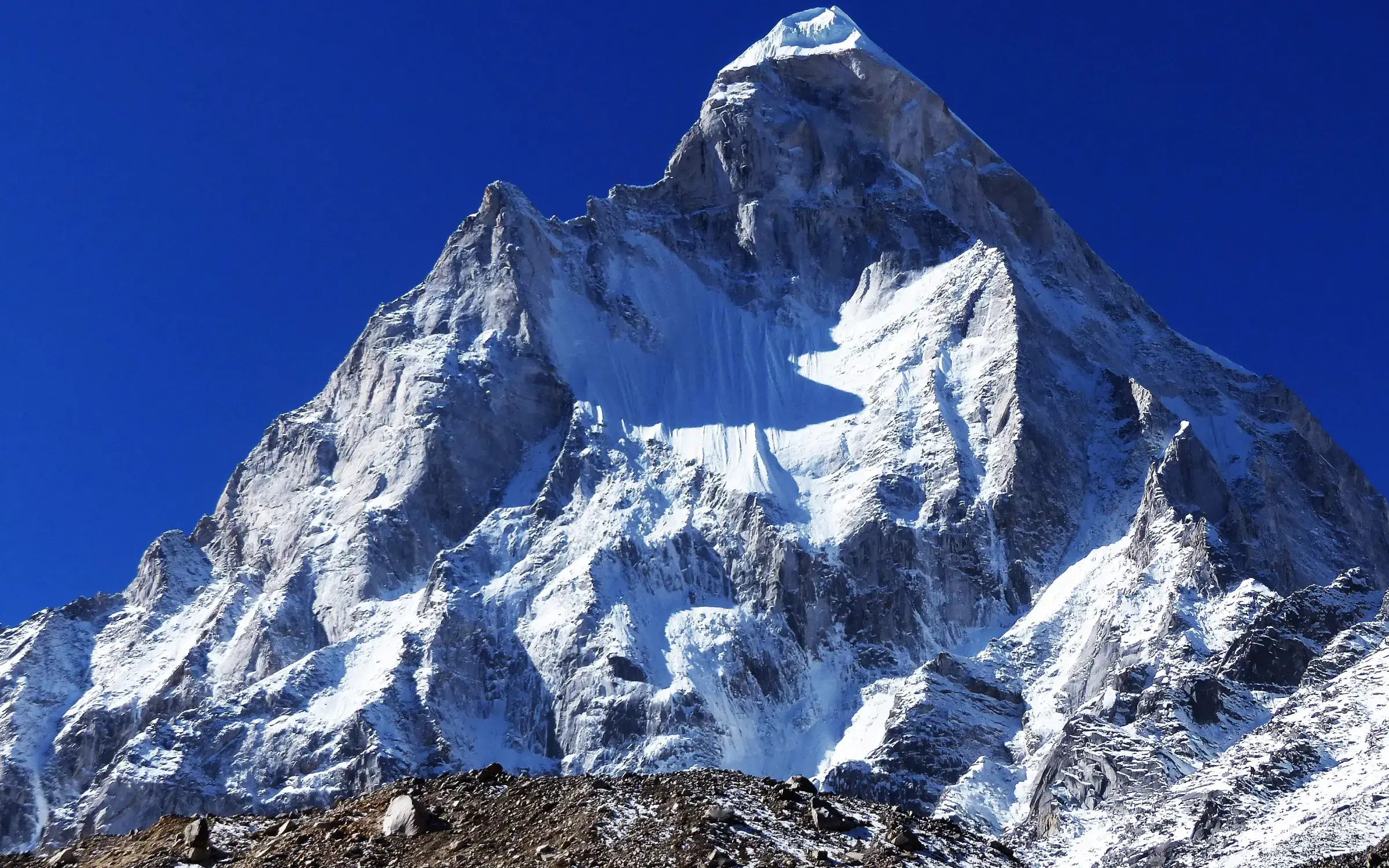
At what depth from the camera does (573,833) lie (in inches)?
2292

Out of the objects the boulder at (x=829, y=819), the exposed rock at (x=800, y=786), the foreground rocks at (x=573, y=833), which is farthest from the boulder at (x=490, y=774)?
the boulder at (x=829, y=819)

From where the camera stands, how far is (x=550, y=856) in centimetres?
5694

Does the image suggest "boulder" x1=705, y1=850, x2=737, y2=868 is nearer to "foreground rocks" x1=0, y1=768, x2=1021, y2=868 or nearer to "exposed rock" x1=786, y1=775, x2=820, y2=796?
"foreground rocks" x1=0, y1=768, x2=1021, y2=868

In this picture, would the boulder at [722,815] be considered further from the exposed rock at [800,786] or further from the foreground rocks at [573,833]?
the exposed rock at [800,786]

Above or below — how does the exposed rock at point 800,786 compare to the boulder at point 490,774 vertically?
below

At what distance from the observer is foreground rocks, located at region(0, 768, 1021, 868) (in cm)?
5675

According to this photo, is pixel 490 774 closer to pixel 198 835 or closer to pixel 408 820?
pixel 408 820

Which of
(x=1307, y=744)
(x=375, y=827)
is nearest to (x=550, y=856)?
(x=375, y=827)

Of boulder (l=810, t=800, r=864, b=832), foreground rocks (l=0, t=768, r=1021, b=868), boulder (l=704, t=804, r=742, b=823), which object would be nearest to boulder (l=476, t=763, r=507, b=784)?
foreground rocks (l=0, t=768, r=1021, b=868)

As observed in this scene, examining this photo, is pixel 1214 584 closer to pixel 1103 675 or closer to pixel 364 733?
pixel 1103 675

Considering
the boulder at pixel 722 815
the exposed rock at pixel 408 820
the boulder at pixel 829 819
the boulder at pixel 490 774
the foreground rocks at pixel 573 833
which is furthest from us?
the boulder at pixel 490 774

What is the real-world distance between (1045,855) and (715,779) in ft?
318

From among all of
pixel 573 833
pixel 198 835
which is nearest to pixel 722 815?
pixel 573 833

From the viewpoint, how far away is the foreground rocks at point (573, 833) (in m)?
56.8
